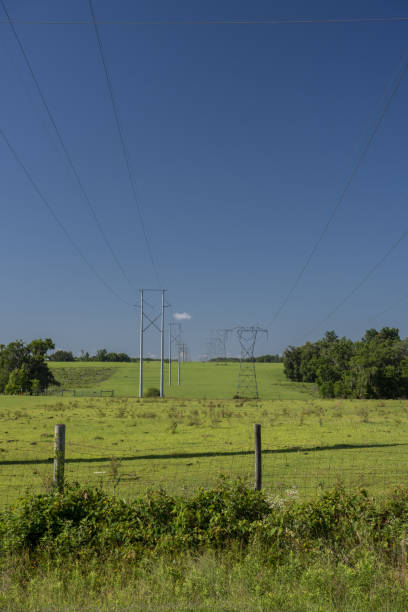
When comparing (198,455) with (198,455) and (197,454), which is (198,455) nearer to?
(198,455)

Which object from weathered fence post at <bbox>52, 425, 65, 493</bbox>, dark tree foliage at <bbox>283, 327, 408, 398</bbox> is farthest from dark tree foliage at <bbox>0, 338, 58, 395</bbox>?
weathered fence post at <bbox>52, 425, 65, 493</bbox>

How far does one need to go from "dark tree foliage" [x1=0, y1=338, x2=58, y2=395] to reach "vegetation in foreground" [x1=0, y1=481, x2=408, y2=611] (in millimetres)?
88235

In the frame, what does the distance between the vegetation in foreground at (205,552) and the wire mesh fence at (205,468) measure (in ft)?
7.34

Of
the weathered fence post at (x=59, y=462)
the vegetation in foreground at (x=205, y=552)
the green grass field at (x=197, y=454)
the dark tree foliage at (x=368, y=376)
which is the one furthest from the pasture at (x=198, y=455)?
the dark tree foliage at (x=368, y=376)

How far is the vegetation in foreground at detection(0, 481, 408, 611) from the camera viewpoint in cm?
604

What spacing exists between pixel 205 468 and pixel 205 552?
974cm

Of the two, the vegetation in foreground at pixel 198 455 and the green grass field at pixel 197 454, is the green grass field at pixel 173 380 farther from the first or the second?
the vegetation in foreground at pixel 198 455

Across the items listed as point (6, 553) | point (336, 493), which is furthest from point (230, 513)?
point (6, 553)

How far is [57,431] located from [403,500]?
6593mm

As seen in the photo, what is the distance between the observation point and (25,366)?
9331 cm

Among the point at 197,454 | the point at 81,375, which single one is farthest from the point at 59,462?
the point at 81,375

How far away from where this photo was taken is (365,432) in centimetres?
2936

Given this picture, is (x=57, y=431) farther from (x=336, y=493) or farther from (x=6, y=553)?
(x=336, y=493)

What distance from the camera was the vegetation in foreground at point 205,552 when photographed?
604 cm
